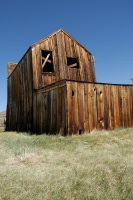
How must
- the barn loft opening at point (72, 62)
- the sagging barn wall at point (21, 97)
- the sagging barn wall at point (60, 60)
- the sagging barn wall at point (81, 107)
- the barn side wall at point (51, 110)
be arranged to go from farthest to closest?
the barn loft opening at point (72, 62) → the sagging barn wall at point (21, 97) → the sagging barn wall at point (60, 60) → the barn side wall at point (51, 110) → the sagging barn wall at point (81, 107)

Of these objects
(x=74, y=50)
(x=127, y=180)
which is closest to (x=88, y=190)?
(x=127, y=180)

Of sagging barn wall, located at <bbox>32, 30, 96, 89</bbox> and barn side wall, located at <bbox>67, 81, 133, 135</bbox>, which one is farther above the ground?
sagging barn wall, located at <bbox>32, 30, 96, 89</bbox>

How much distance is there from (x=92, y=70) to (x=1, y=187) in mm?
17544

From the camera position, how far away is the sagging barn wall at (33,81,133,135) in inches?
593

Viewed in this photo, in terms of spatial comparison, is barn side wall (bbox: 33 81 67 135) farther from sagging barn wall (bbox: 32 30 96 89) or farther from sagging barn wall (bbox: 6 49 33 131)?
sagging barn wall (bbox: 32 30 96 89)

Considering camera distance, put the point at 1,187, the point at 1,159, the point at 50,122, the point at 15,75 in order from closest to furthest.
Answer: the point at 1,187 < the point at 1,159 < the point at 50,122 < the point at 15,75

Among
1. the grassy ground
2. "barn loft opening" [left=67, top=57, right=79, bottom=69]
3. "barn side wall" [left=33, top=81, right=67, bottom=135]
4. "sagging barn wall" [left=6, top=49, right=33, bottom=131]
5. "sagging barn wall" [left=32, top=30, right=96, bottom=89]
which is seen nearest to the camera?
the grassy ground

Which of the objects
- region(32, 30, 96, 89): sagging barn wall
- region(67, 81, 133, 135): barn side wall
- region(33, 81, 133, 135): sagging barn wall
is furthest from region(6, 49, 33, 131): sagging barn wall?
region(67, 81, 133, 135): barn side wall

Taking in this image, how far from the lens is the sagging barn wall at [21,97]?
66.7 feet

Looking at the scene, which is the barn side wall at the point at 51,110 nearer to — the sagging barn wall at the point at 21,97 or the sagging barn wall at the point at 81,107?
the sagging barn wall at the point at 81,107

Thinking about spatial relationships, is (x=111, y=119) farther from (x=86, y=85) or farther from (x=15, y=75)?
(x=15, y=75)

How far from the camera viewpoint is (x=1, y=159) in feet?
29.2

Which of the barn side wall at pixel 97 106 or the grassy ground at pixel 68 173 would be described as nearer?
the grassy ground at pixel 68 173

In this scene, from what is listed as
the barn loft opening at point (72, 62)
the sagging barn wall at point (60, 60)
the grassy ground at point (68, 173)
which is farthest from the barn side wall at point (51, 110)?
the barn loft opening at point (72, 62)
